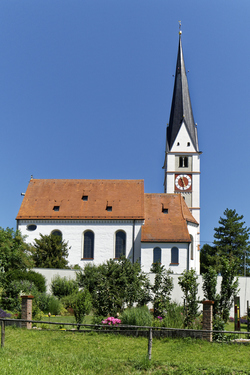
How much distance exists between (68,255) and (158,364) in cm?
3016

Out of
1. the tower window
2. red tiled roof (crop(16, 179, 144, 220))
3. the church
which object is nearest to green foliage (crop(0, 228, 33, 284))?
the church

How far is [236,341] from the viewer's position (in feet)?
51.5

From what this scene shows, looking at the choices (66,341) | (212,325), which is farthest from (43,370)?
(212,325)

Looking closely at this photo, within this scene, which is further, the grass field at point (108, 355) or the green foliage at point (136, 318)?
the green foliage at point (136, 318)

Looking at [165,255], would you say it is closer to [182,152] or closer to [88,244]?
[88,244]

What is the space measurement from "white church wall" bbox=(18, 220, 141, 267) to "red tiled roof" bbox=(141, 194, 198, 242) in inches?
56.3

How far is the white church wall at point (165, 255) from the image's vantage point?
3875cm

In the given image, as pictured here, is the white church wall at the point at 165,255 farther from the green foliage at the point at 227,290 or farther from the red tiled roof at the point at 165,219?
the green foliage at the point at 227,290

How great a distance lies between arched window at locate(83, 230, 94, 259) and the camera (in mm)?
41094

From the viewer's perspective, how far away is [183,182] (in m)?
54.6

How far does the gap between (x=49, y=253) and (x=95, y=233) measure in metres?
5.02

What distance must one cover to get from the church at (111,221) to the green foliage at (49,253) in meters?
Answer: 2.45

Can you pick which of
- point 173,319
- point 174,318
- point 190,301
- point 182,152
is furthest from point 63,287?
point 182,152

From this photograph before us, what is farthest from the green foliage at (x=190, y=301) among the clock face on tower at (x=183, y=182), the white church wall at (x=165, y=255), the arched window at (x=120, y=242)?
the clock face on tower at (x=183, y=182)
